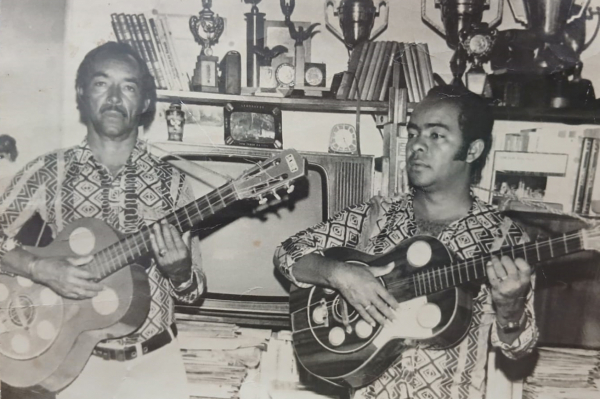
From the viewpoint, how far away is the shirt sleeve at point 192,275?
1234 mm

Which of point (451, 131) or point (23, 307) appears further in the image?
point (23, 307)

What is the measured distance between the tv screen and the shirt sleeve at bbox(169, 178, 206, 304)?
0.05 feet

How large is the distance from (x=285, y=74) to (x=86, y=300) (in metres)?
0.81

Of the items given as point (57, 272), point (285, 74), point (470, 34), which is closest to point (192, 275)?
point (57, 272)

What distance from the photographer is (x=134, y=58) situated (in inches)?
48.4

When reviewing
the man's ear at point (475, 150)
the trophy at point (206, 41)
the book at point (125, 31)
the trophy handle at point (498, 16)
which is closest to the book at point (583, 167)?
the man's ear at point (475, 150)

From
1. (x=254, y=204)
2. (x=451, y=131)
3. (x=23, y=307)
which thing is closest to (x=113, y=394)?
→ (x=23, y=307)

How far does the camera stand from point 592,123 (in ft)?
3.95

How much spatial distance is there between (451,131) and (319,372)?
0.71 m

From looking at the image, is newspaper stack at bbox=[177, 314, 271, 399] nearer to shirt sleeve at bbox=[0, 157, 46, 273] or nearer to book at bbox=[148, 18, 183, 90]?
shirt sleeve at bbox=[0, 157, 46, 273]

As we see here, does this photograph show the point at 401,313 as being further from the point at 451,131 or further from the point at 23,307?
the point at 23,307

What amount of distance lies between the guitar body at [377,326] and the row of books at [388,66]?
1.33 ft

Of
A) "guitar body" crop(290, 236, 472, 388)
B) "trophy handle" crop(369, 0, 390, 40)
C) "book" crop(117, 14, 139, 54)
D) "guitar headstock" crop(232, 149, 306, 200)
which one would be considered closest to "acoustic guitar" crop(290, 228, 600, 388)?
"guitar body" crop(290, 236, 472, 388)

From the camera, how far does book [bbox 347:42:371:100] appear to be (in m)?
1.22
